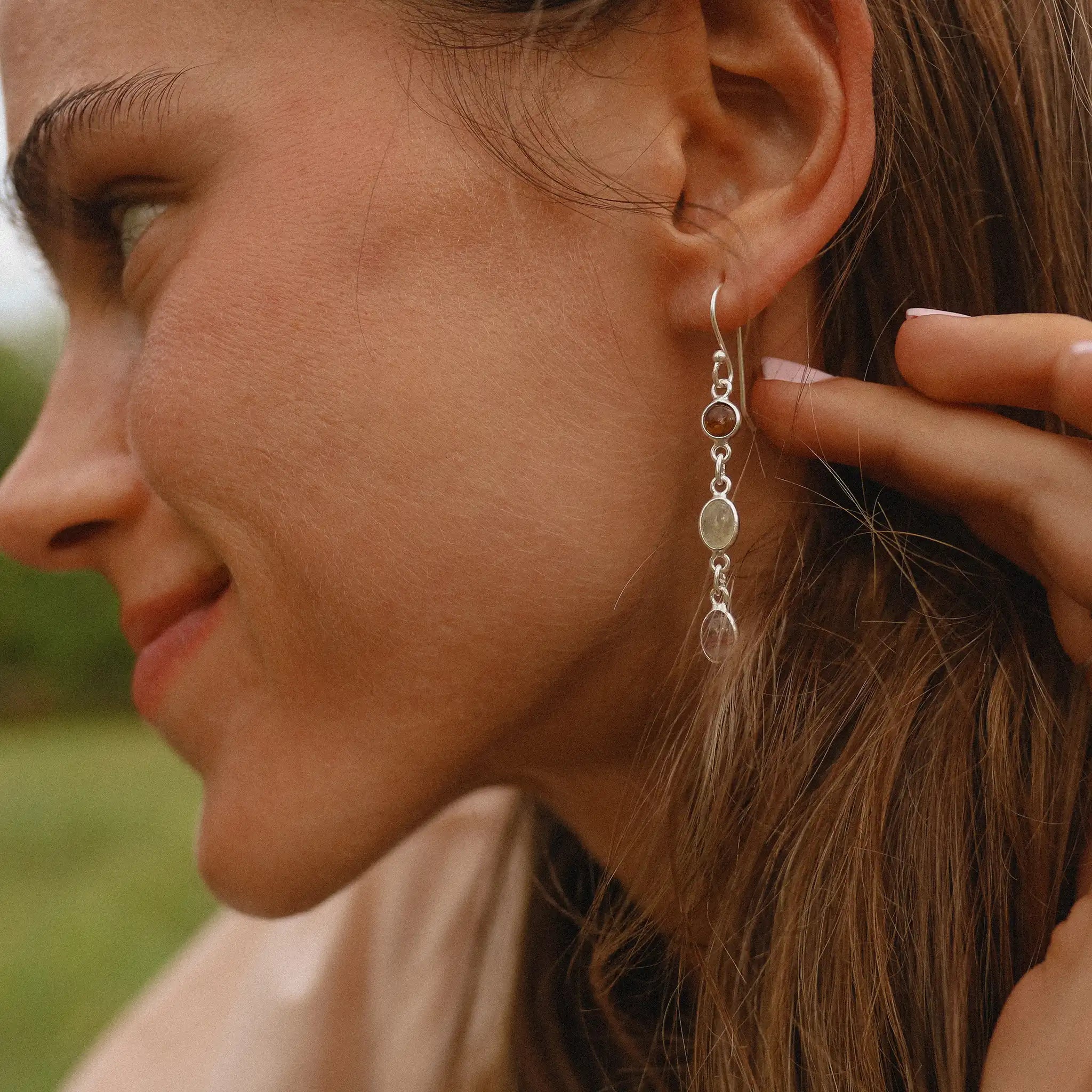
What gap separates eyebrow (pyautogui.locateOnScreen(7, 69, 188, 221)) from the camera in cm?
84

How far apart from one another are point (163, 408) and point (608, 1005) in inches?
27.4

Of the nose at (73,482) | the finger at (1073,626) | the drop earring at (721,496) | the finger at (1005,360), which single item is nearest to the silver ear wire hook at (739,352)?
the drop earring at (721,496)

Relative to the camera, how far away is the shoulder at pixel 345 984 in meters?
1.45

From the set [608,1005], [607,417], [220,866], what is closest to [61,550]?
[220,866]

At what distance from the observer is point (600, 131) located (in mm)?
838

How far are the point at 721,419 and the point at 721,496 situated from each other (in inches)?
2.5

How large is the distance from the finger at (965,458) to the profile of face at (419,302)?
6 centimetres

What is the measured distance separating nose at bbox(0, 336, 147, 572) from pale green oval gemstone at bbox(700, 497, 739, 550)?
1.65 feet

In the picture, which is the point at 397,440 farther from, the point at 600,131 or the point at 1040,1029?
the point at 1040,1029

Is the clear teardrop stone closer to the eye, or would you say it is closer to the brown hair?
the brown hair

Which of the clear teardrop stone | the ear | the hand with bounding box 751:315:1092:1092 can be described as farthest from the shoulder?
the ear

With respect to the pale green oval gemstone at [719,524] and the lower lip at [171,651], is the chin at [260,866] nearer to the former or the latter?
the lower lip at [171,651]

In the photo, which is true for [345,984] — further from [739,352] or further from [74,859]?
[74,859]

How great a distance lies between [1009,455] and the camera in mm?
813
